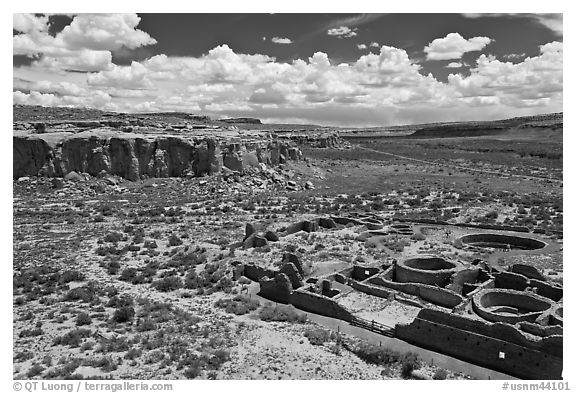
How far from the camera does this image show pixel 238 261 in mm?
25328

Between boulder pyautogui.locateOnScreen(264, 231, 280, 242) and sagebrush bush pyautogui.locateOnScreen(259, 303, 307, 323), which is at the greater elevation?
boulder pyautogui.locateOnScreen(264, 231, 280, 242)

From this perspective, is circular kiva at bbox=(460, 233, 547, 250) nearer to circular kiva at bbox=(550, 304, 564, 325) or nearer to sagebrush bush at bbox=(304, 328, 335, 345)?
circular kiva at bbox=(550, 304, 564, 325)

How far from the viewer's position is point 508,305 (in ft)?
64.4

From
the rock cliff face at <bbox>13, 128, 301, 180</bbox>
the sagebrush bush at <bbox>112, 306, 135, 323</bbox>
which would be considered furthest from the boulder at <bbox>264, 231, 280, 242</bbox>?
the rock cliff face at <bbox>13, 128, 301, 180</bbox>

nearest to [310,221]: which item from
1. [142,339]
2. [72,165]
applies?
[142,339]

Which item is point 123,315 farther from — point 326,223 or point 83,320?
point 326,223

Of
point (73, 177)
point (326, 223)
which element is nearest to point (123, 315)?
point (326, 223)

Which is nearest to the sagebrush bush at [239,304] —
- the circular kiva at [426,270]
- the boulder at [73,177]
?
the circular kiva at [426,270]

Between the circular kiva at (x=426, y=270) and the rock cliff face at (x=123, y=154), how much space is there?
31.9 metres

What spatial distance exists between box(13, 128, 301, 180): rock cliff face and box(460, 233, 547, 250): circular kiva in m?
28.5

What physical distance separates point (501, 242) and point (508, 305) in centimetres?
1242

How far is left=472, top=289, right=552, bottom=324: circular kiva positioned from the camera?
17469mm

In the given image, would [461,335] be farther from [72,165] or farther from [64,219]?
[72,165]

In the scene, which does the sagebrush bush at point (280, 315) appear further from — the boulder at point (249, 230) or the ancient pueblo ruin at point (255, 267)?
the boulder at point (249, 230)
